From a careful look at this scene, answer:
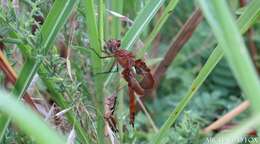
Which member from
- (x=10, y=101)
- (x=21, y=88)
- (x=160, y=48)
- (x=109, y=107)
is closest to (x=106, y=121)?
(x=109, y=107)

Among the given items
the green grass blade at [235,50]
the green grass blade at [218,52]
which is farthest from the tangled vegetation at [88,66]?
the green grass blade at [235,50]

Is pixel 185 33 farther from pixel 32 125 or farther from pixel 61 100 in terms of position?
pixel 32 125

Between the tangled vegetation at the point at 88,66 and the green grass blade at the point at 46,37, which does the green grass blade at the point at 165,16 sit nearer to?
the tangled vegetation at the point at 88,66

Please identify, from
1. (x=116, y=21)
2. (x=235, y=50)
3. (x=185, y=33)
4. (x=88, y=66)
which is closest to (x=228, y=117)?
(x=185, y=33)

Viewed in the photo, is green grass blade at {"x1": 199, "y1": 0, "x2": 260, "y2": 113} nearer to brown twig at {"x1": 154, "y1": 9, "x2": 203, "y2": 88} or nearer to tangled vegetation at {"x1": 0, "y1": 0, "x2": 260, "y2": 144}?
tangled vegetation at {"x1": 0, "y1": 0, "x2": 260, "y2": 144}

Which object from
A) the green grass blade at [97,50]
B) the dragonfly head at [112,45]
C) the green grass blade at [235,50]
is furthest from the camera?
the dragonfly head at [112,45]
